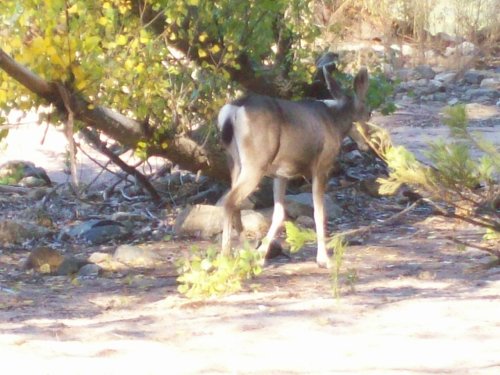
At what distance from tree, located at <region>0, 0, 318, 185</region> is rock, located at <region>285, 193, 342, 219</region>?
2.58 ft

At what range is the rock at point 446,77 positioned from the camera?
2538cm

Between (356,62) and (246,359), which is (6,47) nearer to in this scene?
(246,359)

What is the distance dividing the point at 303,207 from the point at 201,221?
47.0 inches

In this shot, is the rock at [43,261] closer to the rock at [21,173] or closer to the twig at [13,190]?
the twig at [13,190]

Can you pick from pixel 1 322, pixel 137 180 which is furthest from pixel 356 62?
pixel 1 322

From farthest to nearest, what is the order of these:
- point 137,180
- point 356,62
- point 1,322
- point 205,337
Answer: point 356,62 < point 137,180 < point 1,322 < point 205,337

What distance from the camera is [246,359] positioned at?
5699mm

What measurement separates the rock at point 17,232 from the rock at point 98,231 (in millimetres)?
263

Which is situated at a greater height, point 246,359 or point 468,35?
point 468,35

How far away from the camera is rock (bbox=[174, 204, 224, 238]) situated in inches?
458

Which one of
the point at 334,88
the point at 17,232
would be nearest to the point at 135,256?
the point at 17,232

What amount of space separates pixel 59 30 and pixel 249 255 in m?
2.15

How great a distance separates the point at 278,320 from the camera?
686 centimetres

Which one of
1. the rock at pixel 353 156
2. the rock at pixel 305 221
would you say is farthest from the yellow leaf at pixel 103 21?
the rock at pixel 353 156
